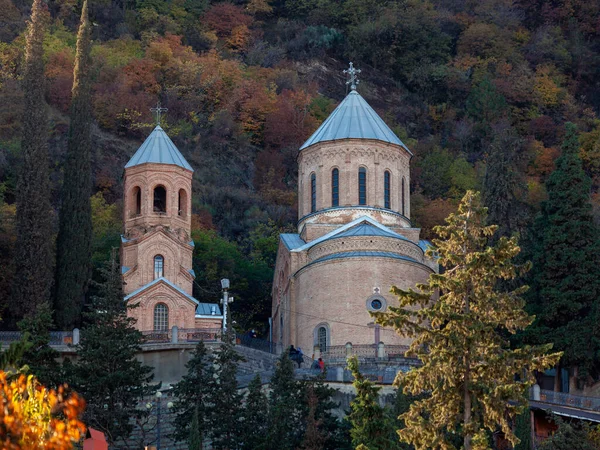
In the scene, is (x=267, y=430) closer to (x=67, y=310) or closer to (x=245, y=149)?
(x=67, y=310)

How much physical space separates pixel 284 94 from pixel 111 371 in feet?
108

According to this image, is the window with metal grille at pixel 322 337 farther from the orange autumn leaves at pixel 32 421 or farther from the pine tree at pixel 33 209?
the orange autumn leaves at pixel 32 421

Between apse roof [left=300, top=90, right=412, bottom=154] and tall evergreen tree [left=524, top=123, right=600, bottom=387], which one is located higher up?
apse roof [left=300, top=90, right=412, bottom=154]

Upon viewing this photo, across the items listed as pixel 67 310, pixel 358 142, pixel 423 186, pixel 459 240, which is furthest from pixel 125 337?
pixel 423 186

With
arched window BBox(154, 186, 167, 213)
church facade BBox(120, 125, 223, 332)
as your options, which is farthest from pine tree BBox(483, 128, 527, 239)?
arched window BBox(154, 186, 167, 213)

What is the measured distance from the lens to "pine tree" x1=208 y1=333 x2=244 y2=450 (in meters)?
26.5

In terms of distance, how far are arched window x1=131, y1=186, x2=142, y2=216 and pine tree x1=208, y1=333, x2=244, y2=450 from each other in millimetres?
11012

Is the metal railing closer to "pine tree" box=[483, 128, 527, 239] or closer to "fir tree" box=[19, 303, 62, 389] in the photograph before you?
"pine tree" box=[483, 128, 527, 239]

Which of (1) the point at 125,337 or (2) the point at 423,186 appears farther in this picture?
(2) the point at 423,186

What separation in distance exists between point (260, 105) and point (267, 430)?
109ft

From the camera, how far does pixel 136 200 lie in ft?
126

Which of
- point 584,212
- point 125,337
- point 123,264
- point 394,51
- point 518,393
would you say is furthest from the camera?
point 394,51

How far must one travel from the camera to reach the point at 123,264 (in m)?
37.5

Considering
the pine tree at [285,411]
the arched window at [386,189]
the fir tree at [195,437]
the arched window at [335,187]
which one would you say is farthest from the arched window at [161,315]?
the fir tree at [195,437]
